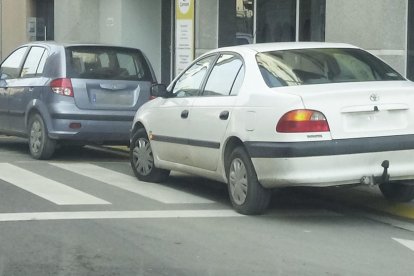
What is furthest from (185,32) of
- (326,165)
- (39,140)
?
(326,165)

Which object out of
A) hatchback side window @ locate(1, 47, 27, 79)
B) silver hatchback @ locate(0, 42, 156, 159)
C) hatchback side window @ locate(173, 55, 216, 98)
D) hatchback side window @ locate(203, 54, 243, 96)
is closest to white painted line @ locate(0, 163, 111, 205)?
silver hatchback @ locate(0, 42, 156, 159)

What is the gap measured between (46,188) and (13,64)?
13.6 feet

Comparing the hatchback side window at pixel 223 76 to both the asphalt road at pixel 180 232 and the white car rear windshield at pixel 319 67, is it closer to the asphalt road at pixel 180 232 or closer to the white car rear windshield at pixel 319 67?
the white car rear windshield at pixel 319 67

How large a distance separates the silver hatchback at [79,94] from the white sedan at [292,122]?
2504 mm

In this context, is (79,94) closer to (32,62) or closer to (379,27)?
(32,62)

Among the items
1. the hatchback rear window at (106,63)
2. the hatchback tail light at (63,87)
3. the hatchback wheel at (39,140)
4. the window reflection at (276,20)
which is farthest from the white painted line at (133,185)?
the window reflection at (276,20)

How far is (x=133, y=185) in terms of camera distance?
384 inches

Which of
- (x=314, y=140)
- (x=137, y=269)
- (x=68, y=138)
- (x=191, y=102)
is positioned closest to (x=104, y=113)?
(x=68, y=138)

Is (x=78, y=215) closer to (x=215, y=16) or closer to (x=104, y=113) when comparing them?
(x=104, y=113)

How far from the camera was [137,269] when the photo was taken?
19.7 ft

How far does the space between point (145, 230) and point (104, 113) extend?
4.44 m

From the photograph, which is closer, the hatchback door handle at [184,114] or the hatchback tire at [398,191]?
the hatchback tire at [398,191]

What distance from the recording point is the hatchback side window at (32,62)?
12059 millimetres

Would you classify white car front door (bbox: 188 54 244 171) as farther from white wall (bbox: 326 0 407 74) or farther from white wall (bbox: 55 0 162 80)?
white wall (bbox: 55 0 162 80)
